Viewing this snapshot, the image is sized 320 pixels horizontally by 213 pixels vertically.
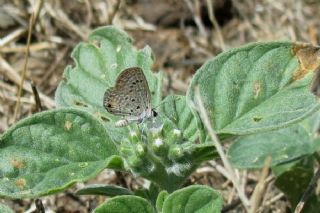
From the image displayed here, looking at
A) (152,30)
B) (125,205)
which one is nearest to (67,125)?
Answer: (125,205)

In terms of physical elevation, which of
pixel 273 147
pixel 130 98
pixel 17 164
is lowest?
pixel 273 147

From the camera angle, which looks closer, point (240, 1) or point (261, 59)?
point (261, 59)

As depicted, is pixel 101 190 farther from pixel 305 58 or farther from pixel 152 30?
pixel 152 30

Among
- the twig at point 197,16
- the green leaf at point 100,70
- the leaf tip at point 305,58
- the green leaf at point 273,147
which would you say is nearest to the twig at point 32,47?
the twig at point 197,16

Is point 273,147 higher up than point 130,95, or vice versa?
point 130,95

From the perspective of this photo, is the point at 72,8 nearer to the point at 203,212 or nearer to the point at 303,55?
the point at 303,55

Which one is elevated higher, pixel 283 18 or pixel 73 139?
pixel 73 139

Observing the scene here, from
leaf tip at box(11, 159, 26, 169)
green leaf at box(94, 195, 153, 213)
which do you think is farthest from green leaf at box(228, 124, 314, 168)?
leaf tip at box(11, 159, 26, 169)

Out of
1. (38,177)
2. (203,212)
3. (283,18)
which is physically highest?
(38,177)

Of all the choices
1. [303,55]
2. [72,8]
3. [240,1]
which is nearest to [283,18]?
[240,1]
